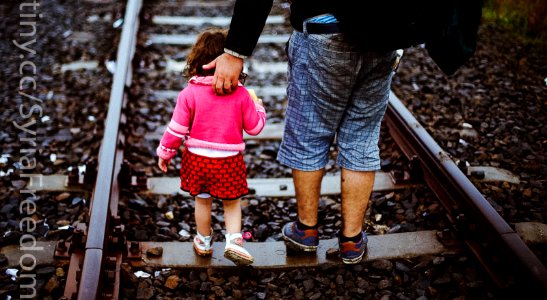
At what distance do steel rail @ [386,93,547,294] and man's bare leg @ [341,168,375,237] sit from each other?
0.55 m

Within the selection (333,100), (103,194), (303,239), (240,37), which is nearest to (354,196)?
(303,239)

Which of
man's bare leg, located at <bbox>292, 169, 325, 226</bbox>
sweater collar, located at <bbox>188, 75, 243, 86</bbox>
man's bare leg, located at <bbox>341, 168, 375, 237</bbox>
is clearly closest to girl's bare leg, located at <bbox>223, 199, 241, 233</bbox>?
man's bare leg, located at <bbox>292, 169, 325, 226</bbox>

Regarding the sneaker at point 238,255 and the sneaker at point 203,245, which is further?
the sneaker at point 203,245

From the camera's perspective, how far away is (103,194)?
313cm

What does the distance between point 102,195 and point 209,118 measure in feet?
2.85

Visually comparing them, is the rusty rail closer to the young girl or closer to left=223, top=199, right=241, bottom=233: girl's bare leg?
the young girl

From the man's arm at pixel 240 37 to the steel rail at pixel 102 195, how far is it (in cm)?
98

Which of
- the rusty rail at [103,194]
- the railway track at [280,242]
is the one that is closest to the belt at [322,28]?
the railway track at [280,242]

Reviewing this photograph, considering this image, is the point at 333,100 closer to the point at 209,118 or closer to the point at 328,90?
the point at 328,90

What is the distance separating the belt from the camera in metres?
2.45

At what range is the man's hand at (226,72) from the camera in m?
2.46

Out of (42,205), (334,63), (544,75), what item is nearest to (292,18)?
(334,63)

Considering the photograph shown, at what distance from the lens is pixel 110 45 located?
6.48 meters

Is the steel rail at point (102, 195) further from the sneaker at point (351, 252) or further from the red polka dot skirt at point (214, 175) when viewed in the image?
the sneaker at point (351, 252)
